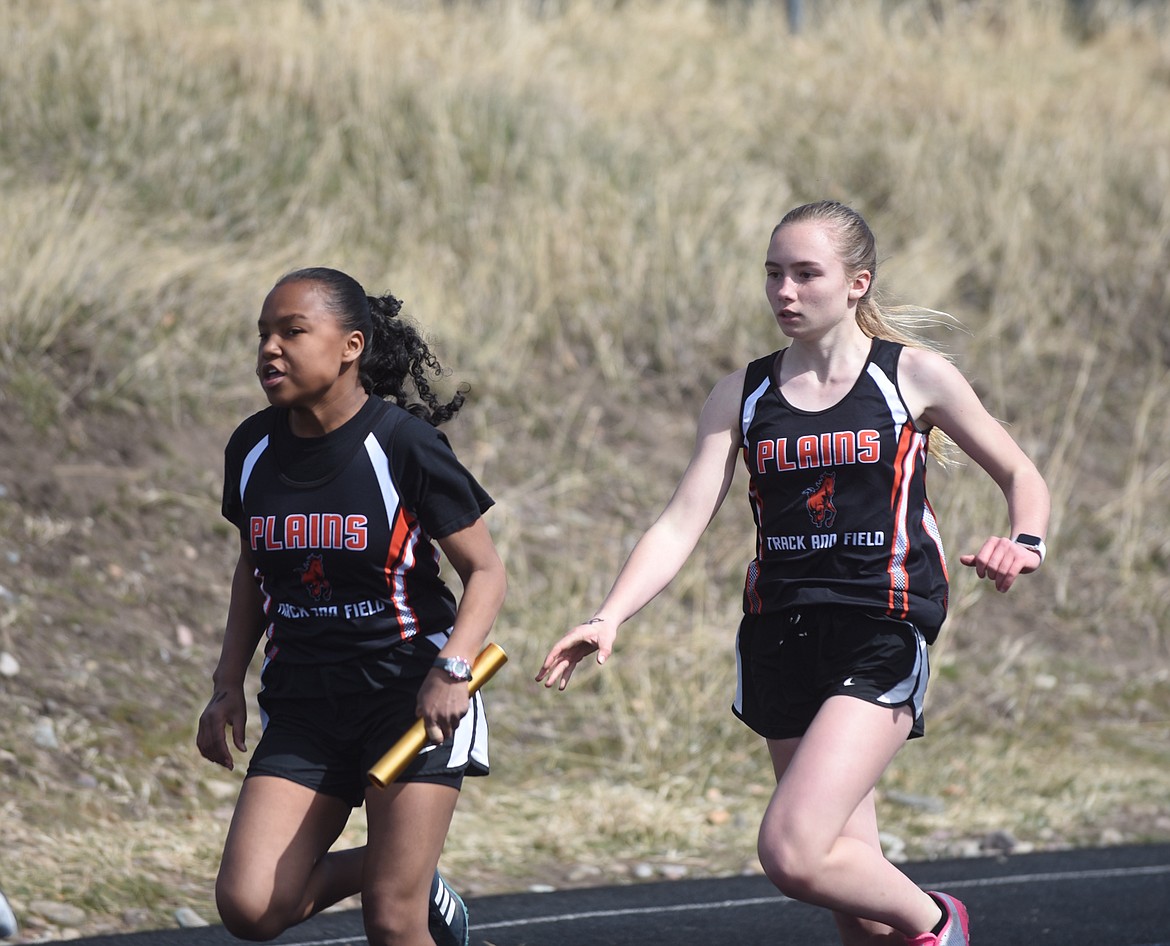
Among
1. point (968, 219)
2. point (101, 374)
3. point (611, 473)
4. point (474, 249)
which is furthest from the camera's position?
point (968, 219)

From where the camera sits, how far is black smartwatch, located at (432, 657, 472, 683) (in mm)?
3703

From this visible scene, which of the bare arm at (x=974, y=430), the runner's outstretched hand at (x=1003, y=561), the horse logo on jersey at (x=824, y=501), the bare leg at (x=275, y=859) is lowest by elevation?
the bare leg at (x=275, y=859)

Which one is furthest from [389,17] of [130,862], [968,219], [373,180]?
[130,862]

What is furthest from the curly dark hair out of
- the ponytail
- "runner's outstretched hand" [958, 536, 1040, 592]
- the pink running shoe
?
the pink running shoe

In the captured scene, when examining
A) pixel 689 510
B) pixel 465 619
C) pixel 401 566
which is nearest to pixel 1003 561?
pixel 689 510

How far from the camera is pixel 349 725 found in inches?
153

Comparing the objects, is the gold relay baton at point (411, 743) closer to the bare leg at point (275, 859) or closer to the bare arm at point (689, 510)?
the bare leg at point (275, 859)

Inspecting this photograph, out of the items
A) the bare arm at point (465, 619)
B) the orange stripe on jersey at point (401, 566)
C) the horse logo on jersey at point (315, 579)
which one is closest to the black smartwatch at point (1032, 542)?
the bare arm at point (465, 619)

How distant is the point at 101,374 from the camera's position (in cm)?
939

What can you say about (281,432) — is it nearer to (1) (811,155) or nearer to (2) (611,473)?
(2) (611,473)

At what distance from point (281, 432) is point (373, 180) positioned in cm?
860

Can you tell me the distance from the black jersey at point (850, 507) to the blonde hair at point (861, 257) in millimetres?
227

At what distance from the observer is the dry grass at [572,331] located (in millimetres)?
7496

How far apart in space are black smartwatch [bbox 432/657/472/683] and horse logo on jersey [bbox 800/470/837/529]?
3.15 ft
